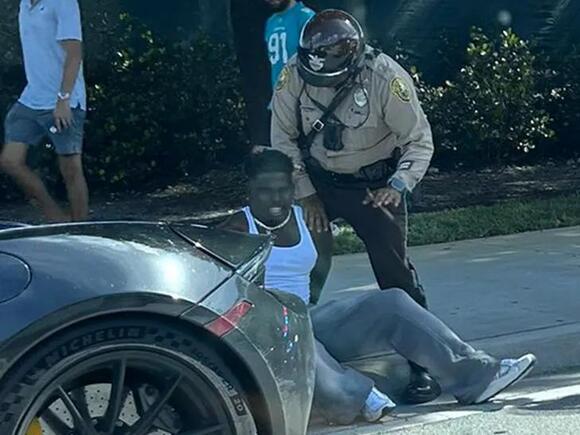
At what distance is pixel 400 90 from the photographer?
19.9ft

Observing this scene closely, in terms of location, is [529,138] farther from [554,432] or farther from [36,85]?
[554,432]

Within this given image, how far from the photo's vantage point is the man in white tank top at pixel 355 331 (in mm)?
5680

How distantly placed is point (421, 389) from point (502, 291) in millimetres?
2075

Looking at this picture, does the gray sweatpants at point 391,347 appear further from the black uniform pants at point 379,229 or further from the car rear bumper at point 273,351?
the car rear bumper at point 273,351

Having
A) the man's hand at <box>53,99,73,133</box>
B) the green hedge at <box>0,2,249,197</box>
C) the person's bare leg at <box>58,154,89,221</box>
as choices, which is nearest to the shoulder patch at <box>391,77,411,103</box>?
the man's hand at <box>53,99,73,133</box>

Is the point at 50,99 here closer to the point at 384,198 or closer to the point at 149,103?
the point at 384,198

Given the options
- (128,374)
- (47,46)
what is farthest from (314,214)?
(47,46)

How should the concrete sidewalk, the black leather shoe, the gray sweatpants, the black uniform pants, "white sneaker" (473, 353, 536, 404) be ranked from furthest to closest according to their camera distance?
1. the concrete sidewalk
2. the black uniform pants
3. the black leather shoe
4. "white sneaker" (473, 353, 536, 404)
5. the gray sweatpants

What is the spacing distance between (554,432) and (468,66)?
812cm

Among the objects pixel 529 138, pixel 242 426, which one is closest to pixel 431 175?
pixel 529 138

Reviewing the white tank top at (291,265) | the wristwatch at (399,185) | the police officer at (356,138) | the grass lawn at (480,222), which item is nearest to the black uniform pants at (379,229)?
the police officer at (356,138)

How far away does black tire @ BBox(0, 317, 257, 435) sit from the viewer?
13.4 ft

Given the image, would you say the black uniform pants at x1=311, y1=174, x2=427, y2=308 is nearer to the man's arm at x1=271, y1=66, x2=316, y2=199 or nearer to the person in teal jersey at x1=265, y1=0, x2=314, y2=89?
the man's arm at x1=271, y1=66, x2=316, y2=199

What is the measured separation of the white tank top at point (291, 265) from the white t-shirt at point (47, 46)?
2.84 metres
